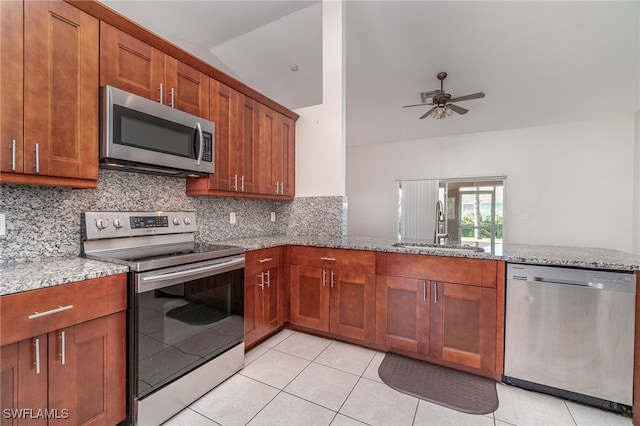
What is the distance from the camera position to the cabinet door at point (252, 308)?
2131mm

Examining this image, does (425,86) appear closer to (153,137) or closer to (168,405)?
(153,137)

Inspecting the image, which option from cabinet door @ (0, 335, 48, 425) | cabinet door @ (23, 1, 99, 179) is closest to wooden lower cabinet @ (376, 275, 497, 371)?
cabinet door @ (0, 335, 48, 425)

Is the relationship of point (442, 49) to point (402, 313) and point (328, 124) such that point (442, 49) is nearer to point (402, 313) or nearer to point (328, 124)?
point (328, 124)

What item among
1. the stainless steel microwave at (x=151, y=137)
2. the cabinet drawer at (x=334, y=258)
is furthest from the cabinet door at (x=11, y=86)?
the cabinet drawer at (x=334, y=258)

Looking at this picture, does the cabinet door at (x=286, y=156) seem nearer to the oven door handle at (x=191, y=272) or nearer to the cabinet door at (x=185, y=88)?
the cabinet door at (x=185, y=88)

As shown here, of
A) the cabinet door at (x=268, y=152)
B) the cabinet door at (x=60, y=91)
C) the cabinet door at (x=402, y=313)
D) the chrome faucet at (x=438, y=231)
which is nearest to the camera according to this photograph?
the cabinet door at (x=60, y=91)

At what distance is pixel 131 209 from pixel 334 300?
1.75m

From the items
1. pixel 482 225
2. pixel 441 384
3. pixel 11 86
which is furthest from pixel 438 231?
pixel 482 225

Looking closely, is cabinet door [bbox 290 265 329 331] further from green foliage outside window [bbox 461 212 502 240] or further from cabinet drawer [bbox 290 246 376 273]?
green foliage outside window [bbox 461 212 502 240]

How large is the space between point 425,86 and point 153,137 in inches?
165

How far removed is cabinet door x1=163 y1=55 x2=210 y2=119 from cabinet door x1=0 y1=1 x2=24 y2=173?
2.33 ft

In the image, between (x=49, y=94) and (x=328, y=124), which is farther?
(x=328, y=124)

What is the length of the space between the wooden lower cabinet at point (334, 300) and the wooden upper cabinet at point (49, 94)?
1.74 m

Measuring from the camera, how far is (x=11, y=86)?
1.22 meters
